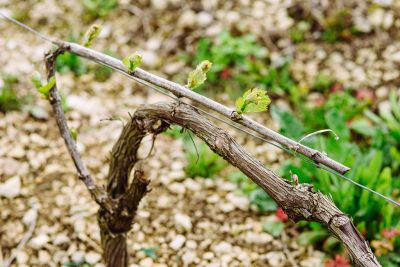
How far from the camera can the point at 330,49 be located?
3748 millimetres

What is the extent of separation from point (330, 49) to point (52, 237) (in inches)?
94.3

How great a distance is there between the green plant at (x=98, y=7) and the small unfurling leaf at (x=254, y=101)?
292cm

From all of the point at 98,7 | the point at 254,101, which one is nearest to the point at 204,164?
the point at 254,101

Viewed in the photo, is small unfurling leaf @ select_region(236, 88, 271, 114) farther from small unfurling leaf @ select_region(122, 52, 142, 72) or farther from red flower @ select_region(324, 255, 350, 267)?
red flower @ select_region(324, 255, 350, 267)

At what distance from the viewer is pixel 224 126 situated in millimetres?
3307

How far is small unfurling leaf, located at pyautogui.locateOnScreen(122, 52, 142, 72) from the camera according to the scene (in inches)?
61.1

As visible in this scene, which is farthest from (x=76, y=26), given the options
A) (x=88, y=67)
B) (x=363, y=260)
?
(x=363, y=260)

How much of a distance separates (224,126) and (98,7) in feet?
5.36

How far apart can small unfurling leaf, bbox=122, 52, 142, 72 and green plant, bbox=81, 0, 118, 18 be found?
2.67 m

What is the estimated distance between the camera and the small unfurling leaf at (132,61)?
5.09ft

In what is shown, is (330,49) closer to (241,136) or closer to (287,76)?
(287,76)

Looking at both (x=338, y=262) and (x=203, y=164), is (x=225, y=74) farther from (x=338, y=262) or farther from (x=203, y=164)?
(x=338, y=262)

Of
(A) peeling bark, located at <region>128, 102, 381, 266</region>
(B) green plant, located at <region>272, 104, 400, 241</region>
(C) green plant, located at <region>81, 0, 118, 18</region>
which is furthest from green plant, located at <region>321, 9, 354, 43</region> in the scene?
(A) peeling bark, located at <region>128, 102, 381, 266</region>

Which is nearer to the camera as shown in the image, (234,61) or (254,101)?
(254,101)
